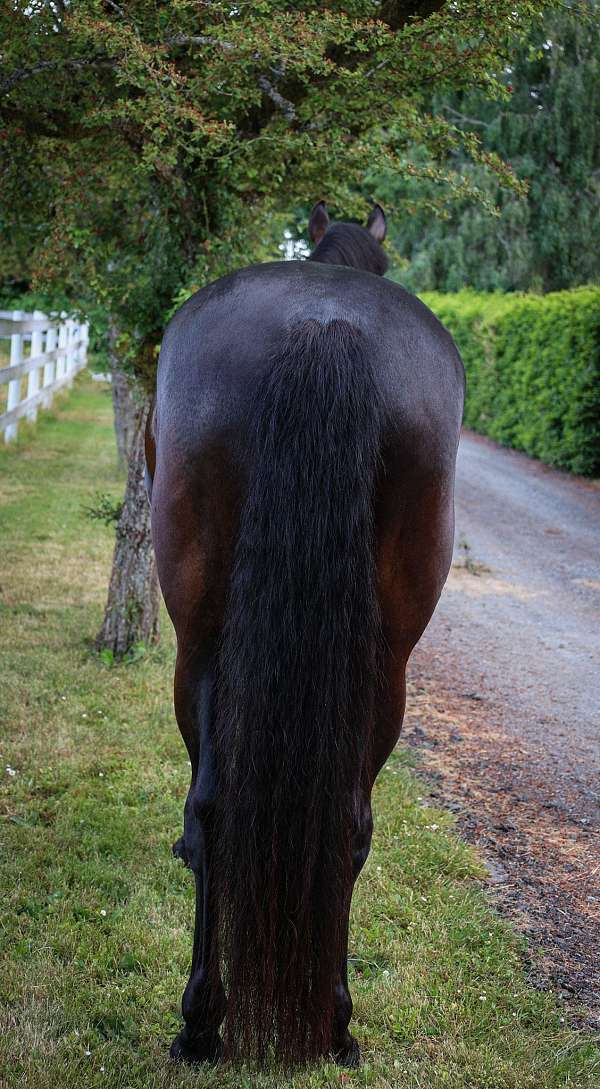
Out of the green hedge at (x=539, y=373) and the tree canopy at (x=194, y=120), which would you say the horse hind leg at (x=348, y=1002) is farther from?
the green hedge at (x=539, y=373)

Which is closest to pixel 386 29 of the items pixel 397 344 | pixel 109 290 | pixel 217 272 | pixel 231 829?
pixel 217 272

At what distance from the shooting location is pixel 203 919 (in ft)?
8.28

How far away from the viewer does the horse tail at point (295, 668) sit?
2.21m

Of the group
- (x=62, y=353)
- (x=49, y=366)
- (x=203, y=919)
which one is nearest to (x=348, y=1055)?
(x=203, y=919)

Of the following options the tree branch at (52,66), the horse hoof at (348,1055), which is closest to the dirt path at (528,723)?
the horse hoof at (348,1055)

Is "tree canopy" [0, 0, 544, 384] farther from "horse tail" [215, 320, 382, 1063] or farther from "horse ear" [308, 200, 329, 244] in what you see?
"horse tail" [215, 320, 382, 1063]

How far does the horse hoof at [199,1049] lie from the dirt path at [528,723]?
1.13 metres

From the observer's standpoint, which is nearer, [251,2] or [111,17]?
[251,2]

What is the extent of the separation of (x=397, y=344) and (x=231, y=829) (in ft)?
4.13

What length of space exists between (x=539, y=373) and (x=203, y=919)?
1331 cm

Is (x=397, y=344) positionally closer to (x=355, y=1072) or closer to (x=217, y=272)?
(x=355, y=1072)

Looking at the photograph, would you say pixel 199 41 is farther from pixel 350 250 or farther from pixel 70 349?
pixel 70 349

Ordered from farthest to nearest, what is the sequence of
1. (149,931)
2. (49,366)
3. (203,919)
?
(49,366), (149,931), (203,919)

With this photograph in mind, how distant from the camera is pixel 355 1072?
8.59ft
